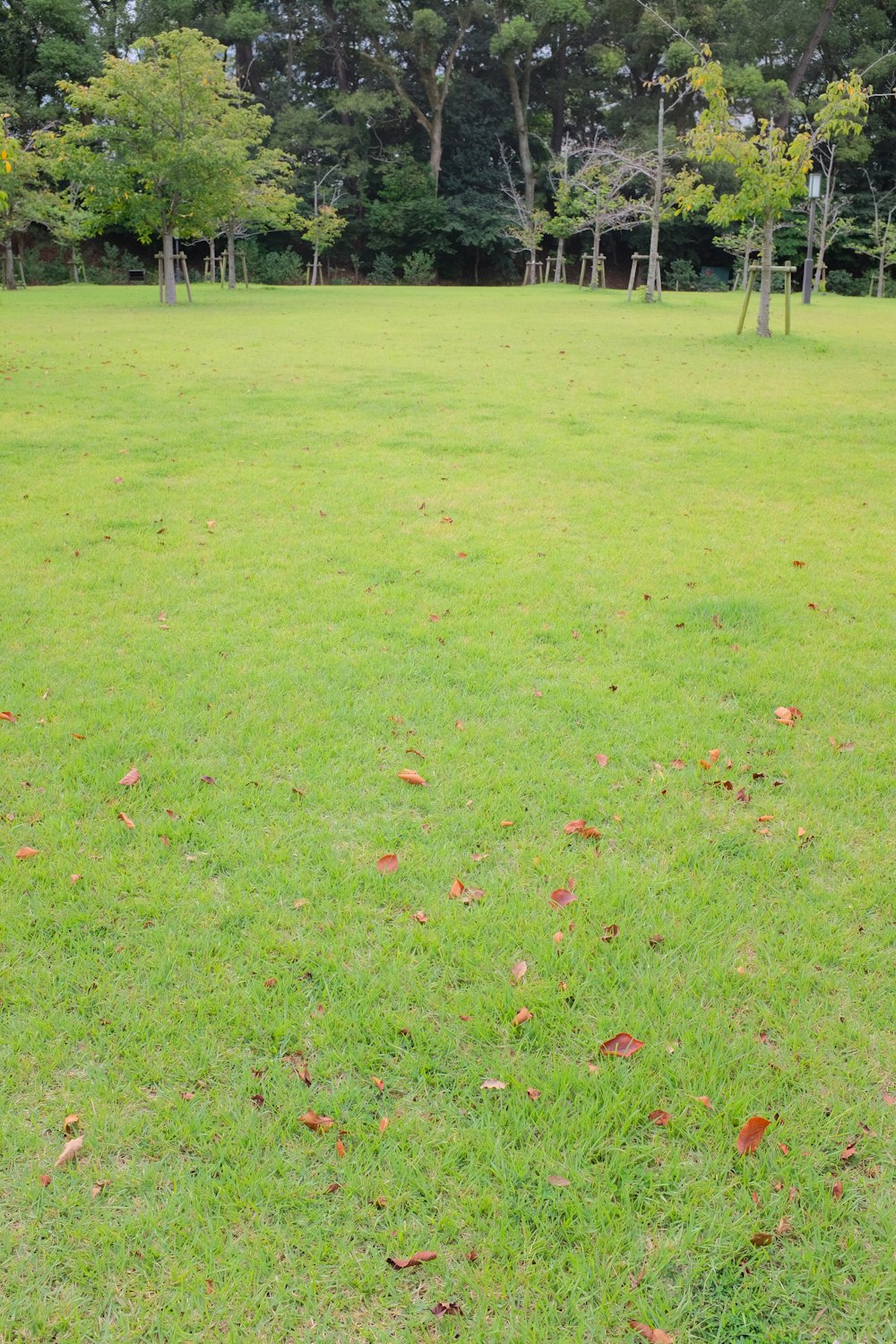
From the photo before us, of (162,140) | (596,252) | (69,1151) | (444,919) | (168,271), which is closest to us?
(69,1151)

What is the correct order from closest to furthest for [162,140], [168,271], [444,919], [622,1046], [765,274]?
[622,1046], [444,919], [765,274], [162,140], [168,271]

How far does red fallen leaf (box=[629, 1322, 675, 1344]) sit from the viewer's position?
1.65m

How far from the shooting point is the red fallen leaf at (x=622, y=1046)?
2.24 metres

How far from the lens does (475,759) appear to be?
Result: 3510 mm

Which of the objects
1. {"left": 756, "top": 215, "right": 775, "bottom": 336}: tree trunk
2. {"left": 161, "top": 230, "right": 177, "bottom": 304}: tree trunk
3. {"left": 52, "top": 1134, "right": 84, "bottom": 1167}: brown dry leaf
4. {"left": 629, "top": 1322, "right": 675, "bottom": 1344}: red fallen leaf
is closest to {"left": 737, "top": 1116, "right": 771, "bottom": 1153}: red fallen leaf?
{"left": 629, "top": 1322, "right": 675, "bottom": 1344}: red fallen leaf

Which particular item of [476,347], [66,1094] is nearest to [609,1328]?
[66,1094]

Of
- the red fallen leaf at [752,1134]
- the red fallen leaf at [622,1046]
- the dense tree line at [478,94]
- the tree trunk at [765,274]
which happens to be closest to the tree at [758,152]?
the tree trunk at [765,274]

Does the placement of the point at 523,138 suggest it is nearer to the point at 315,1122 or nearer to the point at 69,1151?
the point at 315,1122

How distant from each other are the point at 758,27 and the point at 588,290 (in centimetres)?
1551

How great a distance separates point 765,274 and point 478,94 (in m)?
32.9

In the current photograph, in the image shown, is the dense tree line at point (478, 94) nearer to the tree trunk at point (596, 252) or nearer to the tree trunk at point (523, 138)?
the tree trunk at point (523, 138)

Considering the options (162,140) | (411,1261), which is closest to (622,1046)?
(411,1261)

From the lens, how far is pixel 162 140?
20.7m

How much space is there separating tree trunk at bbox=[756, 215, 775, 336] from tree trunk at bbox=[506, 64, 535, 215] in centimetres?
2675
